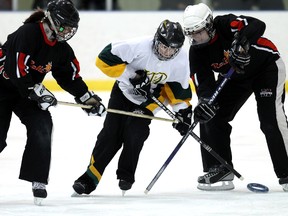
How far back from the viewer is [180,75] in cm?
462

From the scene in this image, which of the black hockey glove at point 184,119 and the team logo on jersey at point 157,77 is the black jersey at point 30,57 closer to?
the team logo on jersey at point 157,77

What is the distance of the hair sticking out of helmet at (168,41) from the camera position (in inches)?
173

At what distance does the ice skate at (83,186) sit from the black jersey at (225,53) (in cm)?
77

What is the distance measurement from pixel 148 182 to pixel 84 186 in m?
0.54

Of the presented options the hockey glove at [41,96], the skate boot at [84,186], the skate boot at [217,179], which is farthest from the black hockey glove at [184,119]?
the hockey glove at [41,96]

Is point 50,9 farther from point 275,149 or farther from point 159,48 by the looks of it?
point 275,149

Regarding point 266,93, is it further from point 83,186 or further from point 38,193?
point 38,193

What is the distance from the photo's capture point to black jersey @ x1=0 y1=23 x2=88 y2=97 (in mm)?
4148

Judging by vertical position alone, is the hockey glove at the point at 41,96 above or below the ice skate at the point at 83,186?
above

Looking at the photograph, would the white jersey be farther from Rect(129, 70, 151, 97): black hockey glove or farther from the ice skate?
the ice skate

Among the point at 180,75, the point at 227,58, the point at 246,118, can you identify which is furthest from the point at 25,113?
the point at 246,118

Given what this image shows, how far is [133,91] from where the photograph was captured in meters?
4.67

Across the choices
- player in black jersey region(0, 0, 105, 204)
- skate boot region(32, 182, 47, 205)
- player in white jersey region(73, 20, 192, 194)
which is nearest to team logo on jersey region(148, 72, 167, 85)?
player in white jersey region(73, 20, 192, 194)

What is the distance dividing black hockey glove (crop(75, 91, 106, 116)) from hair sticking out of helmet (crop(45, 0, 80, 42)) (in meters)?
0.44
